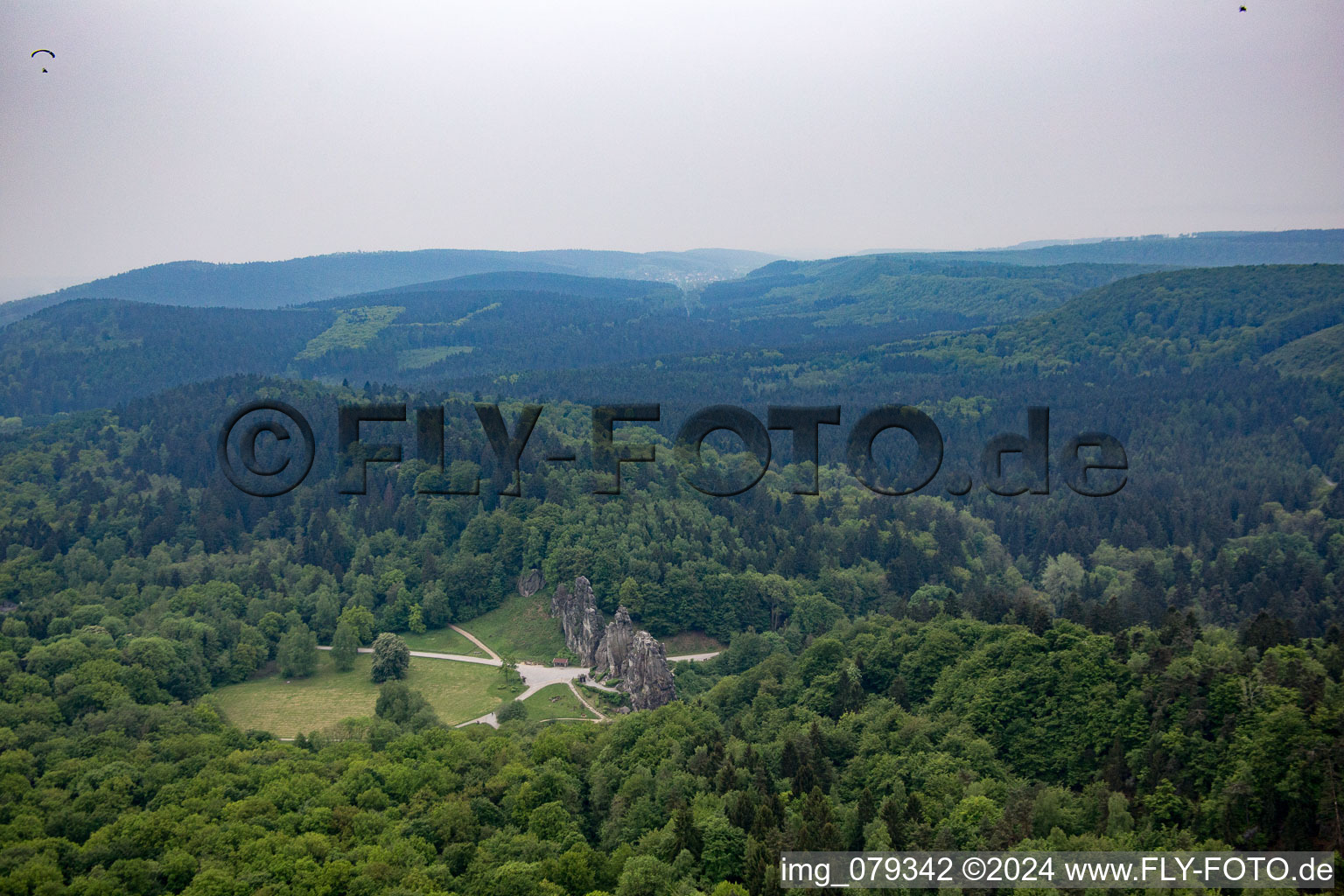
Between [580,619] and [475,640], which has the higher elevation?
[580,619]

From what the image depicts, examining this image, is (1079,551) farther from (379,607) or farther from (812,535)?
(379,607)

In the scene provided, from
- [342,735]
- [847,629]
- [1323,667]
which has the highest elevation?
[1323,667]

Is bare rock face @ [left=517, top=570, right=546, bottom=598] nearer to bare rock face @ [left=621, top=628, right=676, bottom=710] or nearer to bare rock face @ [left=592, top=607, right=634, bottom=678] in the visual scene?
bare rock face @ [left=592, top=607, right=634, bottom=678]

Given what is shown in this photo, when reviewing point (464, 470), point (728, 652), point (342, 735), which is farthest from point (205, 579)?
point (728, 652)

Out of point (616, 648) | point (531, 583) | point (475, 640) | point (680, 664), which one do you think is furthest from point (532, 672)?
point (531, 583)

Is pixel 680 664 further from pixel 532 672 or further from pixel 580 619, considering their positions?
pixel 532 672

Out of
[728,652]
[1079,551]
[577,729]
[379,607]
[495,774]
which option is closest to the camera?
[495,774]

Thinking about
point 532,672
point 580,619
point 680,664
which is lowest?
point 532,672

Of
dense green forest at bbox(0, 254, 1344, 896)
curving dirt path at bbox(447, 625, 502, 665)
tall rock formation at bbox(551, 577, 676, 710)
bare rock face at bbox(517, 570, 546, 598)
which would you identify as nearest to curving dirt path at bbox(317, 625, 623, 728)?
curving dirt path at bbox(447, 625, 502, 665)
